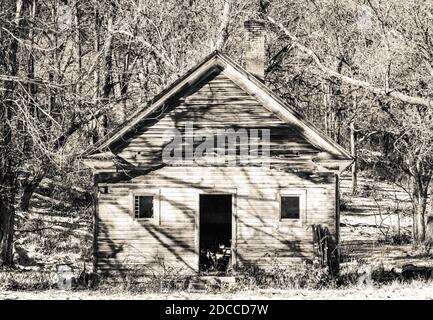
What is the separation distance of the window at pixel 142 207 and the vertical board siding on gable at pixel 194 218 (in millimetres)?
221

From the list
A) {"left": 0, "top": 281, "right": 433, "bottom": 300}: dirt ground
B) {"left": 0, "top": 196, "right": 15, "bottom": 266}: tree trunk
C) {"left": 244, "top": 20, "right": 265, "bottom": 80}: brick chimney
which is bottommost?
{"left": 0, "top": 281, "right": 433, "bottom": 300}: dirt ground

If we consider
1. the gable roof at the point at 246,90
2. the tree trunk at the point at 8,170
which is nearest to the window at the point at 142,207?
the gable roof at the point at 246,90

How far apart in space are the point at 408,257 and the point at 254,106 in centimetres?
1131

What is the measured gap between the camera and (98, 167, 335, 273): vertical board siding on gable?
19.3 m

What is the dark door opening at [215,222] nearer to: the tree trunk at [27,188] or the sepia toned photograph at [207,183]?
the sepia toned photograph at [207,183]

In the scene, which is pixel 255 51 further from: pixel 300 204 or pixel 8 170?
pixel 8 170

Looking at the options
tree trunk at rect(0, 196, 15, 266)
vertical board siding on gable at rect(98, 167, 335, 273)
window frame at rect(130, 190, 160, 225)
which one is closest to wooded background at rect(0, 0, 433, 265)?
tree trunk at rect(0, 196, 15, 266)

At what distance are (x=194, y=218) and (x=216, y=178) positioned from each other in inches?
51.0

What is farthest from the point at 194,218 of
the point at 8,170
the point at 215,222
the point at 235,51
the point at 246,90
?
the point at 235,51

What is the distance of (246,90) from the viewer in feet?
64.0

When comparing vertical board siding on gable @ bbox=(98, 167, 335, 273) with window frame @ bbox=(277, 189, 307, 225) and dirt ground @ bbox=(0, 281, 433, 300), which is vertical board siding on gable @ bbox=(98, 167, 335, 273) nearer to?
window frame @ bbox=(277, 189, 307, 225)

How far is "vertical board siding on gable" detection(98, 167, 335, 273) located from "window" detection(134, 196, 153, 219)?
8.7 inches
